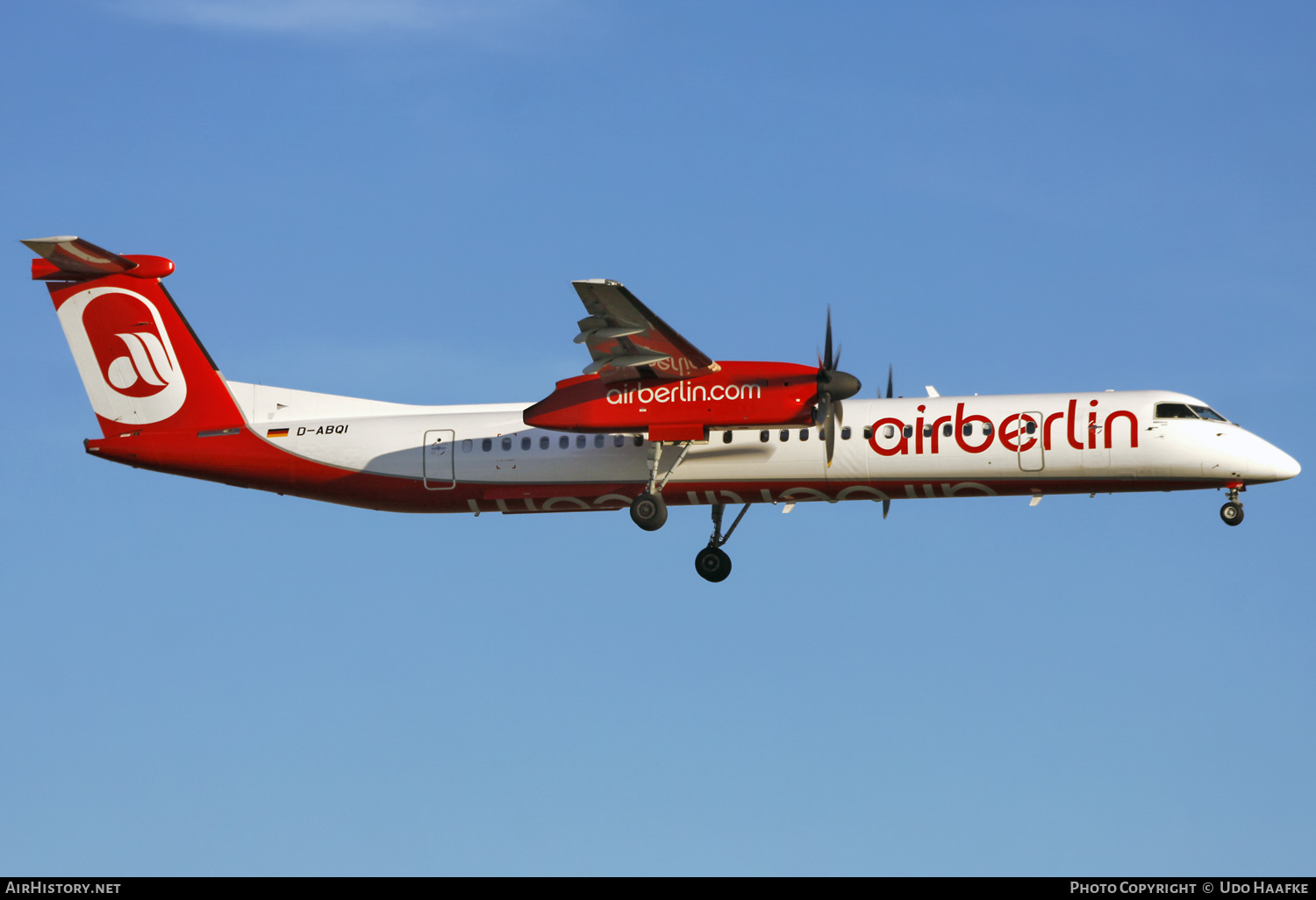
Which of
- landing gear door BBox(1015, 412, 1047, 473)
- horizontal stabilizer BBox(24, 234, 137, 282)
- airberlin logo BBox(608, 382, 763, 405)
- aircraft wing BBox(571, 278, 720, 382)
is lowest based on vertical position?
landing gear door BBox(1015, 412, 1047, 473)

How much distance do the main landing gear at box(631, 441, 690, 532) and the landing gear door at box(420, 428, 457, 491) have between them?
3.74 m

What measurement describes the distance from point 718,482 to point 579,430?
2.82 meters

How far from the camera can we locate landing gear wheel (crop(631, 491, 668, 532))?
93.4 feet

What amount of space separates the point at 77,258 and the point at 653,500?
12.3m

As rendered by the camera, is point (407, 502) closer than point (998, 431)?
No

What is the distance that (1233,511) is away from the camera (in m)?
27.3

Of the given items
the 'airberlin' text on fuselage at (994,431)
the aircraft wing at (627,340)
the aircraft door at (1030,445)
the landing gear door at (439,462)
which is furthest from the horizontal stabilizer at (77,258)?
the aircraft door at (1030,445)

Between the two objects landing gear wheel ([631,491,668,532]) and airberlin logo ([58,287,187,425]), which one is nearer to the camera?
landing gear wheel ([631,491,668,532])

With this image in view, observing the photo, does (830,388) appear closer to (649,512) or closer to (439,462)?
(649,512)

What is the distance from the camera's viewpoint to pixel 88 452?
31016mm

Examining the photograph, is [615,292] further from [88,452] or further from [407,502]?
[88,452]

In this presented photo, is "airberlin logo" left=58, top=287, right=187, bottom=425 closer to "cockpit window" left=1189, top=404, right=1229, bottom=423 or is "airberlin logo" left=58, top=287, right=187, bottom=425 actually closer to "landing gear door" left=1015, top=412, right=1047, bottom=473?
"landing gear door" left=1015, top=412, right=1047, bottom=473

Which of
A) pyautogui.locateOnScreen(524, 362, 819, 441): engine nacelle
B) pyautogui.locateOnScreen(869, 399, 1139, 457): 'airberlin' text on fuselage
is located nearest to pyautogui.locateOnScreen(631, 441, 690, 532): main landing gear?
pyautogui.locateOnScreen(524, 362, 819, 441): engine nacelle

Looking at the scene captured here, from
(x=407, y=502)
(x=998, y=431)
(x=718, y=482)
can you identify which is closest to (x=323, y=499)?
(x=407, y=502)
